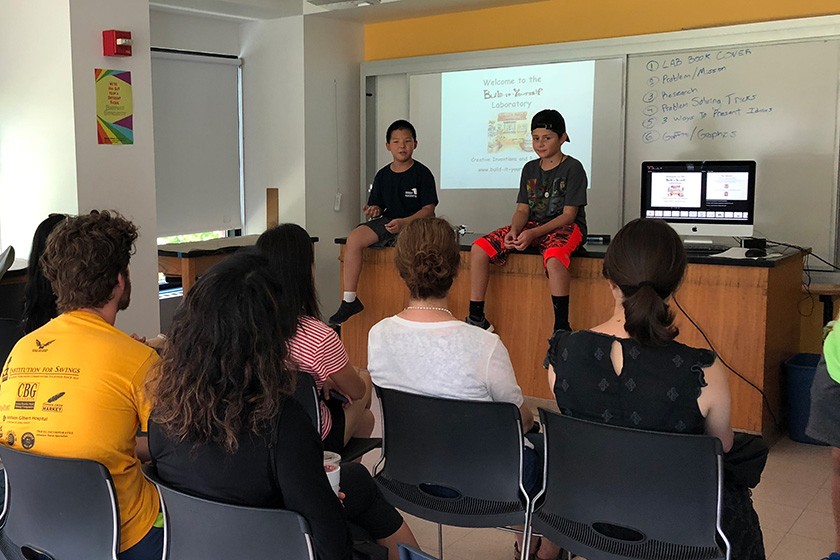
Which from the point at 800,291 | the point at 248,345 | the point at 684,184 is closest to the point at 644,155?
the point at 684,184

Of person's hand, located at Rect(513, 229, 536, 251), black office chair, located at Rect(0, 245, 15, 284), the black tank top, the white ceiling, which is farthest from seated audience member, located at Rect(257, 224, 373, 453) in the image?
the white ceiling

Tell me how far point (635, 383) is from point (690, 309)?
2.18 metres

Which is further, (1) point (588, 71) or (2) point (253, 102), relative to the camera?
(2) point (253, 102)

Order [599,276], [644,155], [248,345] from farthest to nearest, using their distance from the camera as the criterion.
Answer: [644,155] → [599,276] → [248,345]

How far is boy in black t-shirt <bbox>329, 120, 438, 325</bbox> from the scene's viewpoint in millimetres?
4984

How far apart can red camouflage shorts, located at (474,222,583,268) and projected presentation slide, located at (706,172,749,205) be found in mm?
736

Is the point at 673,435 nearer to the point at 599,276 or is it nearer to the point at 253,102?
the point at 599,276

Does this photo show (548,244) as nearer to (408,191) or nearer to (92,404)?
(408,191)

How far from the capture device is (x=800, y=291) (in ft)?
14.7

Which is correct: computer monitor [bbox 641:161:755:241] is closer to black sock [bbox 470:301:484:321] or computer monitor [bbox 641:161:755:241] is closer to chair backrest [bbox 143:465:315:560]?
black sock [bbox 470:301:484:321]

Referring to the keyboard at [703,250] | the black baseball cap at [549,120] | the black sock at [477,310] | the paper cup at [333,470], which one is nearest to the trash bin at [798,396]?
the keyboard at [703,250]

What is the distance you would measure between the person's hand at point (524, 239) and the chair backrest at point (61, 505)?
2940mm

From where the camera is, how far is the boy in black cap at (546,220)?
4289mm

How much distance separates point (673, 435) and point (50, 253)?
152 centimetres
